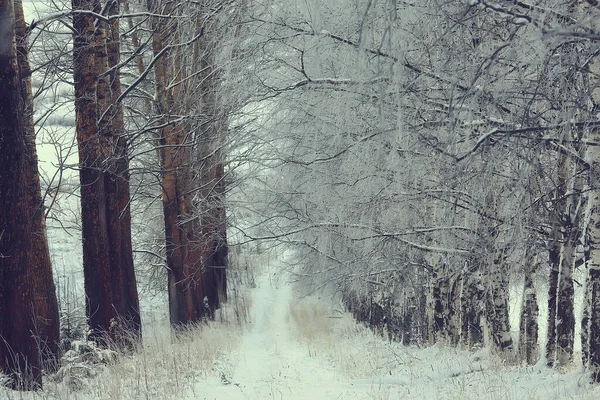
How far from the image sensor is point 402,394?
27.0ft

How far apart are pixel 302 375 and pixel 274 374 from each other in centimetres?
52

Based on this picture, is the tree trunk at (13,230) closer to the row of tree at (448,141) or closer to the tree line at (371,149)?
the tree line at (371,149)

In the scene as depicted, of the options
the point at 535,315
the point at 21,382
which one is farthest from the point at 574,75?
the point at 535,315

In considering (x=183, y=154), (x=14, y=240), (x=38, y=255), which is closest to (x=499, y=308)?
(x=38, y=255)

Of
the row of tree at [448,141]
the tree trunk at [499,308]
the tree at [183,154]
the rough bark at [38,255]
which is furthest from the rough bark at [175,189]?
the tree trunk at [499,308]

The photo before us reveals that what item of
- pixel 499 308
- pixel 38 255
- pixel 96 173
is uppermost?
pixel 96 173

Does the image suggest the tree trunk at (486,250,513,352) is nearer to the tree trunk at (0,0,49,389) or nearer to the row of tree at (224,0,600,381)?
the row of tree at (224,0,600,381)

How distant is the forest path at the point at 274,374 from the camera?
27.6 feet

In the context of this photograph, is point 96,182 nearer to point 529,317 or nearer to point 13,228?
point 13,228

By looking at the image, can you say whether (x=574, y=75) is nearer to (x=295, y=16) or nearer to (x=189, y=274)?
(x=295, y=16)

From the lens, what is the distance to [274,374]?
34.5 ft

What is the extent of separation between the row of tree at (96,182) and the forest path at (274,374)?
71.6 inches

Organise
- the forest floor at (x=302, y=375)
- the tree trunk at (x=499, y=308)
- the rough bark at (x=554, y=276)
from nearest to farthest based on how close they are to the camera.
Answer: the forest floor at (x=302, y=375), the rough bark at (x=554, y=276), the tree trunk at (x=499, y=308)

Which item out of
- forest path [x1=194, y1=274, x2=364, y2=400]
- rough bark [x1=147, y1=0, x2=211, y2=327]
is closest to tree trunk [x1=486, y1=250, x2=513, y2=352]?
forest path [x1=194, y1=274, x2=364, y2=400]
